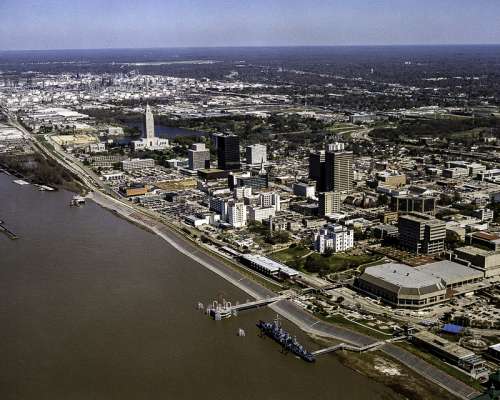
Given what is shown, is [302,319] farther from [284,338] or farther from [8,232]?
[8,232]

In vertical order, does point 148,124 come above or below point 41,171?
above

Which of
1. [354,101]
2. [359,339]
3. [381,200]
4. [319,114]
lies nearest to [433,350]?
[359,339]

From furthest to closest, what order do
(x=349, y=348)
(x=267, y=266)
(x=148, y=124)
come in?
(x=148, y=124) < (x=267, y=266) < (x=349, y=348)

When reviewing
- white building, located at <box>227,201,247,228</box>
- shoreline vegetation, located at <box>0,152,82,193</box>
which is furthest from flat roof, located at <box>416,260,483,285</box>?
shoreline vegetation, located at <box>0,152,82,193</box>

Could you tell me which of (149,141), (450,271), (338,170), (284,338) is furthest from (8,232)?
(149,141)

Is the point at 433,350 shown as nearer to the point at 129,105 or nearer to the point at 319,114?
the point at 319,114

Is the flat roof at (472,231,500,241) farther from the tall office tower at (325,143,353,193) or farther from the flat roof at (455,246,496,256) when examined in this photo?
the tall office tower at (325,143,353,193)

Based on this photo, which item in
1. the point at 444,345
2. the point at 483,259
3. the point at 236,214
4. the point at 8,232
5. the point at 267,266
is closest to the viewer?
the point at 444,345
